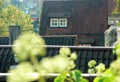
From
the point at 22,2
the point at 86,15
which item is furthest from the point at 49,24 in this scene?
the point at 22,2

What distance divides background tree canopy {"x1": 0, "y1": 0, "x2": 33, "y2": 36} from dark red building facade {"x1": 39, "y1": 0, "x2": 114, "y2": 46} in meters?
6.46

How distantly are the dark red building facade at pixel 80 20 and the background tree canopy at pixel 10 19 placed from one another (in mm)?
6457

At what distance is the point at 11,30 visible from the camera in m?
19.2

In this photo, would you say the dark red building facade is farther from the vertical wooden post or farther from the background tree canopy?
the vertical wooden post

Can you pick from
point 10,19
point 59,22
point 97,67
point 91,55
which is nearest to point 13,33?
point 91,55

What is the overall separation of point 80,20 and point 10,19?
38.3 feet

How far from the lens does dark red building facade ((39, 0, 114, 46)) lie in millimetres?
35531

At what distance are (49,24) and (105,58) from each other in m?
25.9

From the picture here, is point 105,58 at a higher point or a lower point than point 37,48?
lower

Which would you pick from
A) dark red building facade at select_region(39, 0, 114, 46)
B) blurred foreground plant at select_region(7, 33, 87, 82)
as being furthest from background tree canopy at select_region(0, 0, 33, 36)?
blurred foreground plant at select_region(7, 33, 87, 82)

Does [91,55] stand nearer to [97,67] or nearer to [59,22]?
[97,67]

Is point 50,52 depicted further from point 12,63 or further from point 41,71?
point 41,71

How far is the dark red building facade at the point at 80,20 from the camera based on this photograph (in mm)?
35531

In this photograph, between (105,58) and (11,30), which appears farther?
(11,30)
